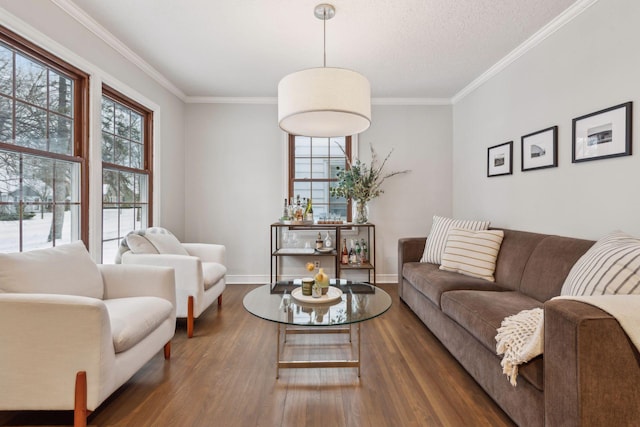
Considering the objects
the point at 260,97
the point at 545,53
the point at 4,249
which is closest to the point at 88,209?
the point at 4,249

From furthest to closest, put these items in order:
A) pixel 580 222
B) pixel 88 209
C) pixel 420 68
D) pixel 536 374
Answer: pixel 420 68, pixel 88 209, pixel 580 222, pixel 536 374

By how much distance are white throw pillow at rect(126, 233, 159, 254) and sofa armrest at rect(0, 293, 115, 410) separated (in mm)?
1270

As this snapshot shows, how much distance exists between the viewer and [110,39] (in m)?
2.76

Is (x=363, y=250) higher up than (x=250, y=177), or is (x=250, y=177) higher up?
(x=250, y=177)

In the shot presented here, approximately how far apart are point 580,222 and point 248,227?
3.52 metres

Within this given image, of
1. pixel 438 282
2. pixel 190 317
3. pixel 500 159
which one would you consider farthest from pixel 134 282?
pixel 500 159

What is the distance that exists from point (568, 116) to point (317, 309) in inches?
93.1

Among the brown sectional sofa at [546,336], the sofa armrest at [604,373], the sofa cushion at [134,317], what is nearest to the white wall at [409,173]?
the brown sectional sofa at [546,336]

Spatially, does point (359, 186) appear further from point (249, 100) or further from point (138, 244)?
point (138, 244)

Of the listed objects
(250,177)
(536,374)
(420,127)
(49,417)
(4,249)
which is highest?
(420,127)

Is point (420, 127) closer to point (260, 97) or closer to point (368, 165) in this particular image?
point (368, 165)

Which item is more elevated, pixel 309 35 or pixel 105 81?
pixel 309 35

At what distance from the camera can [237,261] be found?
4.39 m

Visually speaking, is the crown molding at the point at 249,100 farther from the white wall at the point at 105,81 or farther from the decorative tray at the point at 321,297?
the decorative tray at the point at 321,297
